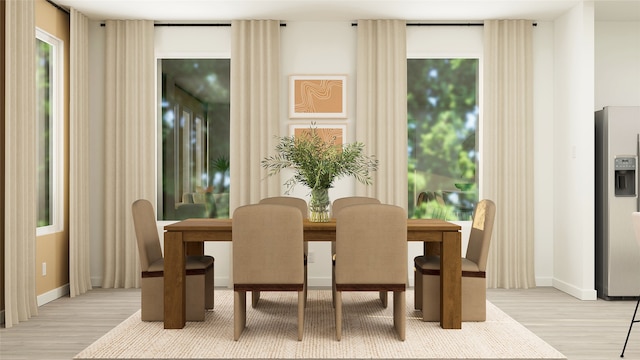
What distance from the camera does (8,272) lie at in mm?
4449

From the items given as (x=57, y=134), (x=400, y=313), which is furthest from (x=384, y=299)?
(x=57, y=134)

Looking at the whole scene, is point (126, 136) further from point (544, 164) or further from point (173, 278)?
point (544, 164)

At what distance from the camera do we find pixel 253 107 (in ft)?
20.2

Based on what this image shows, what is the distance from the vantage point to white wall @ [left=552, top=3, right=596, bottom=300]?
556 cm

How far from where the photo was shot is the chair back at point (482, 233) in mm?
4328

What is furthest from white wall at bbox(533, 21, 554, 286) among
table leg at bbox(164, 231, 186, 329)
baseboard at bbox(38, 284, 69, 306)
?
baseboard at bbox(38, 284, 69, 306)

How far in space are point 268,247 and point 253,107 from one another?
8.76 ft

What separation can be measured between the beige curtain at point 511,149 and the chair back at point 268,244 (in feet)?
10.2

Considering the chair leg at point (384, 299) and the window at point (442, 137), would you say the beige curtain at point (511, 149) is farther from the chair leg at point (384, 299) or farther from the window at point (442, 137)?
the chair leg at point (384, 299)

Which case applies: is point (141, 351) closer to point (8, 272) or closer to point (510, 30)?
point (8, 272)

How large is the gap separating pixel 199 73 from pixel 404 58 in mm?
2276

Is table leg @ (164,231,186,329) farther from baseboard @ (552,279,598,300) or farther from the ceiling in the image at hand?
baseboard @ (552,279,598,300)

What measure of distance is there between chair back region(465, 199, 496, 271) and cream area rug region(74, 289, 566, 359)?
50 centimetres

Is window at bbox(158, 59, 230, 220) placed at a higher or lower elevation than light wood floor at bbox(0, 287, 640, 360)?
higher
